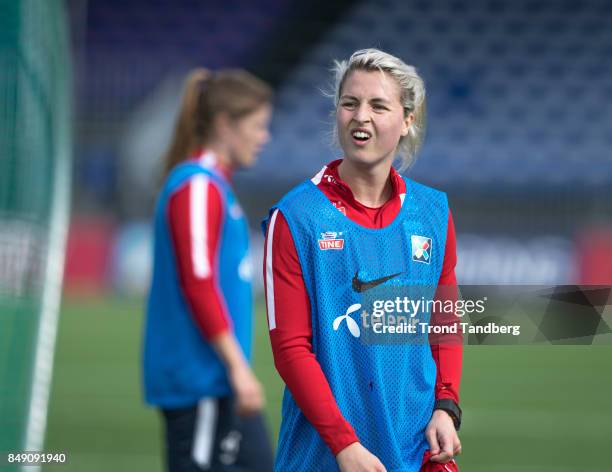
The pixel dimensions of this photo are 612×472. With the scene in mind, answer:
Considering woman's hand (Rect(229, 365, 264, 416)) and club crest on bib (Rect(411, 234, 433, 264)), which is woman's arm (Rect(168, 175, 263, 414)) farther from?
club crest on bib (Rect(411, 234, 433, 264))

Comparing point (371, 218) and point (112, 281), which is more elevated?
point (112, 281)

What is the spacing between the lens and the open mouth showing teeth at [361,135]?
1986mm

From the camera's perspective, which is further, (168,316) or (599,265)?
(599,265)

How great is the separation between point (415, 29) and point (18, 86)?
14.9m

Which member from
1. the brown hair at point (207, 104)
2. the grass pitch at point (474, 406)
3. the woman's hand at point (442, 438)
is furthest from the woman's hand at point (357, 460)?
the grass pitch at point (474, 406)

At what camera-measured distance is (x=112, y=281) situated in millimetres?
15664

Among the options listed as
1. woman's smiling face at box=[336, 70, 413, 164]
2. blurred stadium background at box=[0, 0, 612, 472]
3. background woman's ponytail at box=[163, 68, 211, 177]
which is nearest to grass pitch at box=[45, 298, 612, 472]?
blurred stadium background at box=[0, 0, 612, 472]

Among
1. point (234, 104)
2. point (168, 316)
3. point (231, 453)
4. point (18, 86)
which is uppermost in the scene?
point (18, 86)

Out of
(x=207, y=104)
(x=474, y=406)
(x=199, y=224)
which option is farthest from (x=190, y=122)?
(x=474, y=406)

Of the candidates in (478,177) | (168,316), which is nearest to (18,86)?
(168,316)

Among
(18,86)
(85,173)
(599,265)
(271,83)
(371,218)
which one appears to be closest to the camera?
(371,218)

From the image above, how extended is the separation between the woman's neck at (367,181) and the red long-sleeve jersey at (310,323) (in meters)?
0.02

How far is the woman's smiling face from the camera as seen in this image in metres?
1.99

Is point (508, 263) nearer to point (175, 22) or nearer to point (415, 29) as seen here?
point (415, 29)
